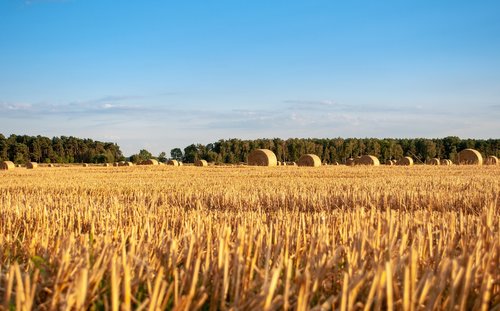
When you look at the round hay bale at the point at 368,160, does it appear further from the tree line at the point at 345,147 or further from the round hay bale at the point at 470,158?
the tree line at the point at 345,147

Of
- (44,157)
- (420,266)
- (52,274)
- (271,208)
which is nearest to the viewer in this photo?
(52,274)

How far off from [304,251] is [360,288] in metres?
1.18

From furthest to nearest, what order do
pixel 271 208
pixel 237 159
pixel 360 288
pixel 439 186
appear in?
pixel 237 159, pixel 439 186, pixel 271 208, pixel 360 288

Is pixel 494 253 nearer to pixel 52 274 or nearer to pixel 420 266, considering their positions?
pixel 420 266

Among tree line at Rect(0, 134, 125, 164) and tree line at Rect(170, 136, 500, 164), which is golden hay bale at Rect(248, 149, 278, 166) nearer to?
tree line at Rect(170, 136, 500, 164)

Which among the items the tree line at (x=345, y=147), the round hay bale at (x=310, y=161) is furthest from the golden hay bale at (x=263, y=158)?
the tree line at (x=345, y=147)

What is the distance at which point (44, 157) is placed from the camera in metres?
92.8

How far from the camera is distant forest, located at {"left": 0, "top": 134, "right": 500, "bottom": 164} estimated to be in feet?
265

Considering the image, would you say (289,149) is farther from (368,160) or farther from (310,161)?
(310,161)

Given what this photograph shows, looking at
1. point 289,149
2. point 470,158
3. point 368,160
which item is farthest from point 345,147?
point 470,158

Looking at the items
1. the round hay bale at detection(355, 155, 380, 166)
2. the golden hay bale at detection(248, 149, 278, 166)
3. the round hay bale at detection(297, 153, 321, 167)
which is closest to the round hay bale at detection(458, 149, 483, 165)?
the round hay bale at detection(355, 155, 380, 166)

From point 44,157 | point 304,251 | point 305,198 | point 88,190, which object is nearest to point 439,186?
point 305,198

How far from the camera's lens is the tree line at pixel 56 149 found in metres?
82.8

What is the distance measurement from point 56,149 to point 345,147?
50.2 m
